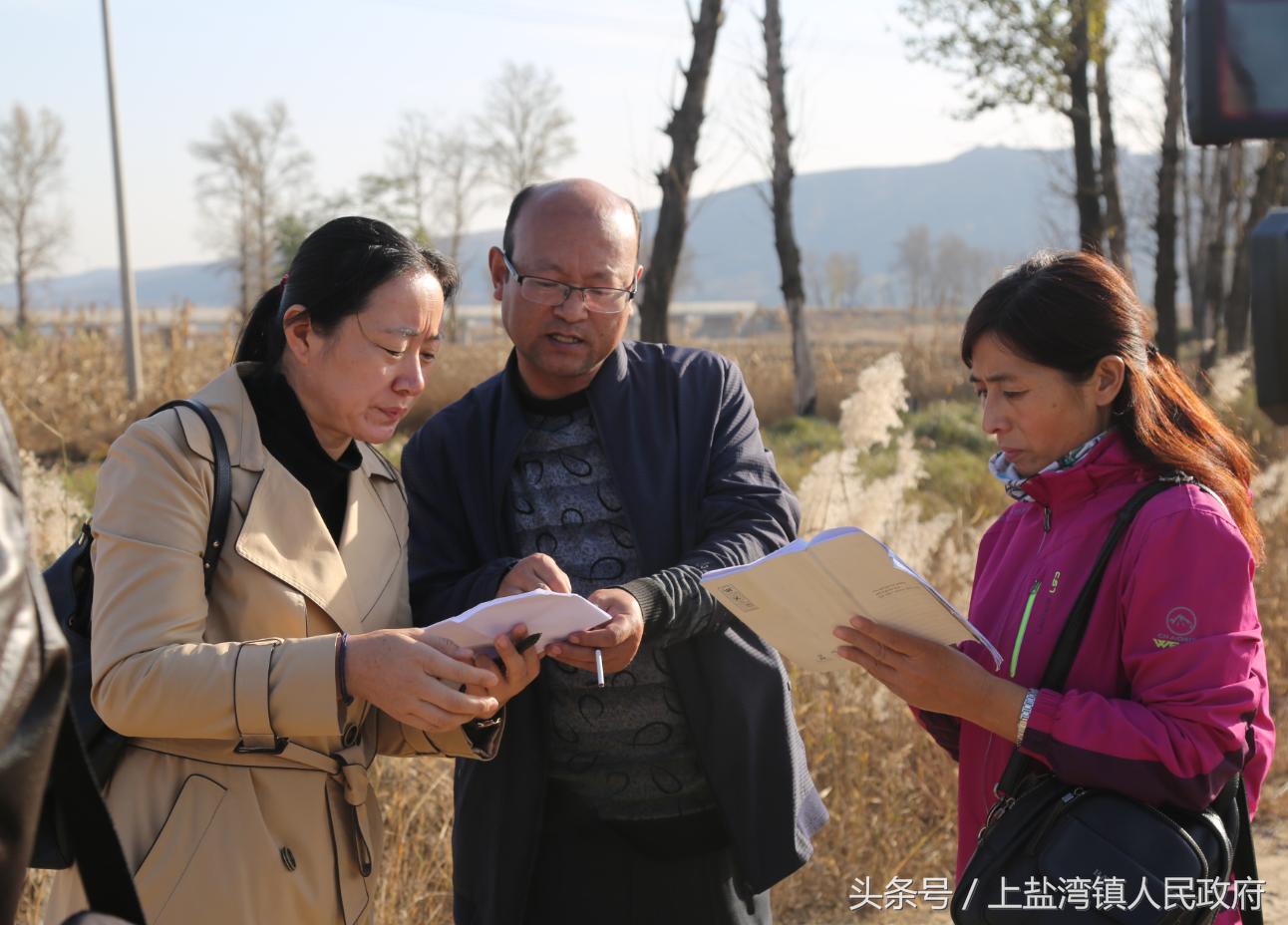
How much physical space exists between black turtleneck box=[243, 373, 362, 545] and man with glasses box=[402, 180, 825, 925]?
36cm

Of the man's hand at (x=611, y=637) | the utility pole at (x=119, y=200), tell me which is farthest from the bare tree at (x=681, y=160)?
the utility pole at (x=119, y=200)

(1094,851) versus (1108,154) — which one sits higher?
(1108,154)

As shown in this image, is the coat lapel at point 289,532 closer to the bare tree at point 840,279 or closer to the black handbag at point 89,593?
the black handbag at point 89,593

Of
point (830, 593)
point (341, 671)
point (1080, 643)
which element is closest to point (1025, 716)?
point (1080, 643)

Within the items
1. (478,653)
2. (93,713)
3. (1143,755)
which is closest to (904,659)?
(1143,755)

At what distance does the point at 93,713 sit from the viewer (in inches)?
85.7

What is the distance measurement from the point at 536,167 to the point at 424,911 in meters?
58.7

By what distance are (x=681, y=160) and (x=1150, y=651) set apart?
702cm

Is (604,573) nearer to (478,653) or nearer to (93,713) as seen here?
(478,653)

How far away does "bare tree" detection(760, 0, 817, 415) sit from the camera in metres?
14.2

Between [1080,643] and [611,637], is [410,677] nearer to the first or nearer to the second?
[611,637]

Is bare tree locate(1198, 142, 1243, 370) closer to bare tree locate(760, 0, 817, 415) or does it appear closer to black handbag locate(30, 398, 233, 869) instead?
bare tree locate(760, 0, 817, 415)

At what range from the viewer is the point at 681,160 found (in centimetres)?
870

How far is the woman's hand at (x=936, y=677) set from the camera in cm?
Result: 221
